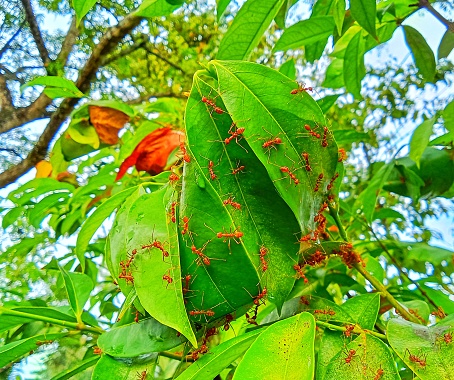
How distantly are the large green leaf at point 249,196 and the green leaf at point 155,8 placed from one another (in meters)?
0.16

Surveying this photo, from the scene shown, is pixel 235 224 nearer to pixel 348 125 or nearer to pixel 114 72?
pixel 348 125

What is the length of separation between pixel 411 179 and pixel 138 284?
46cm

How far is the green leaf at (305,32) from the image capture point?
540 millimetres

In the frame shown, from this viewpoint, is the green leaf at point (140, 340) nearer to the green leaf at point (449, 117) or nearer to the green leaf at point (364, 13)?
the green leaf at point (364, 13)

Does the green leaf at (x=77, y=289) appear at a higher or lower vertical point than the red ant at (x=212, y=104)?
lower

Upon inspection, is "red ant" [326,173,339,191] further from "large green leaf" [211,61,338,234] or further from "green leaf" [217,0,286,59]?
"green leaf" [217,0,286,59]

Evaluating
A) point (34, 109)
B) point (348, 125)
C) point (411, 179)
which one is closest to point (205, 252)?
point (411, 179)

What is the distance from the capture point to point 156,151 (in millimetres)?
529

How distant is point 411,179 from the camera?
637mm

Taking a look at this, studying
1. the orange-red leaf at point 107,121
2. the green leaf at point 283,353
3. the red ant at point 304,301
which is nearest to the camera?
the green leaf at point 283,353

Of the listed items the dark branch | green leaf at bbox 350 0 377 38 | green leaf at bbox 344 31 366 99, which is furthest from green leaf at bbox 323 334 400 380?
the dark branch

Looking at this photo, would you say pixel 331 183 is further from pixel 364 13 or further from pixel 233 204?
pixel 364 13

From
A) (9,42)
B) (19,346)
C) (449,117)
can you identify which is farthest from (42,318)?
(9,42)

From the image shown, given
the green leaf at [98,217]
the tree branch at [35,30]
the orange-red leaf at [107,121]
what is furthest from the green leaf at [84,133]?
the tree branch at [35,30]
